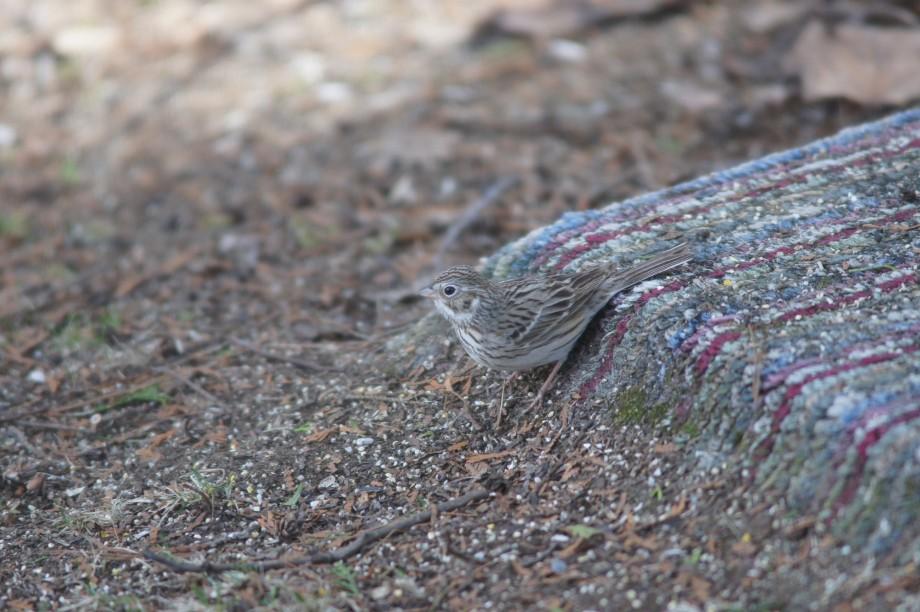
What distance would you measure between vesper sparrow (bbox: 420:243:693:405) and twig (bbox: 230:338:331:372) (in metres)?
1.01

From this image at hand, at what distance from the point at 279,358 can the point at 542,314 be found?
1.70 m

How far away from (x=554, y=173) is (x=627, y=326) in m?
3.10

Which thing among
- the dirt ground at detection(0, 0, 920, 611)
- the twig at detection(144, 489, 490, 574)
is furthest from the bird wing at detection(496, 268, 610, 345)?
the twig at detection(144, 489, 490, 574)

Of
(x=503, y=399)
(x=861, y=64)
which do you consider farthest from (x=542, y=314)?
(x=861, y=64)

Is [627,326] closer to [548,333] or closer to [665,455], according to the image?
[548,333]

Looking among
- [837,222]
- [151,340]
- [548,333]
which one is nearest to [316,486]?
[548,333]

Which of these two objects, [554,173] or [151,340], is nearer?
[151,340]

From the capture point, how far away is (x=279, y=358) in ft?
18.3

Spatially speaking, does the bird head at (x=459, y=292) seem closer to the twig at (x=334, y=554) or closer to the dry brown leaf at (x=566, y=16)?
the twig at (x=334, y=554)

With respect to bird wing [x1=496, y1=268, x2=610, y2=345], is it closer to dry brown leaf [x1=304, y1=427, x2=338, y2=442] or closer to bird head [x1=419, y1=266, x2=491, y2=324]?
bird head [x1=419, y1=266, x2=491, y2=324]

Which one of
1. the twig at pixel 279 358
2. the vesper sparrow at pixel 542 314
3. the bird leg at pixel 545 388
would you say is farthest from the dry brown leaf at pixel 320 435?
the bird leg at pixel 545 388

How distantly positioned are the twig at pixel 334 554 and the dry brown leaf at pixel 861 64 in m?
4.47

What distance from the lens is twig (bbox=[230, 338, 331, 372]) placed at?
5.41 m

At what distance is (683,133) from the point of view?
7500mm
